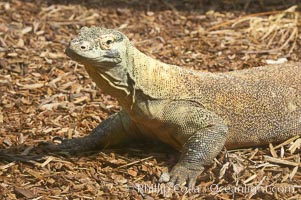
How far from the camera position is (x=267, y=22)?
34.0 feet

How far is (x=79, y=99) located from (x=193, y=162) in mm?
2324

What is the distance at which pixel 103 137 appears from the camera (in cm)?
720

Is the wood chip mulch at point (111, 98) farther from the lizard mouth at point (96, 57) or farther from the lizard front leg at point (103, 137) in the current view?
the lizard mouth at point (96, 57)

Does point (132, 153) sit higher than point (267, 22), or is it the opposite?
point (267, 22)

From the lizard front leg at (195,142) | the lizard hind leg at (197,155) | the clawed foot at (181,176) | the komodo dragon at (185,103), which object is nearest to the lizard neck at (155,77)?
the komodo dragon at (185,103)

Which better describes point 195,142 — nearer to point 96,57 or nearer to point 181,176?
point 181,176

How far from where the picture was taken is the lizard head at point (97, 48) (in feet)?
19.1

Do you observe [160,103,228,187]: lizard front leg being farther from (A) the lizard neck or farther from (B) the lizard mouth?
(B) the lizard mouth

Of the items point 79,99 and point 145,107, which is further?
point 79,99

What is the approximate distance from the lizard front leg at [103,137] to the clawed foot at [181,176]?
2.77 feet

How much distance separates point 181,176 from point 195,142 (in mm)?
352

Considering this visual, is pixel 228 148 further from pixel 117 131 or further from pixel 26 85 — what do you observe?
pixel 26 85

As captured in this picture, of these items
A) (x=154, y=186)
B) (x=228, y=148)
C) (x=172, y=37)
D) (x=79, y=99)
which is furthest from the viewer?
(x=172, y=37)

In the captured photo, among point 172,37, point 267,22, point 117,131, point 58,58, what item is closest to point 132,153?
point 117,131
